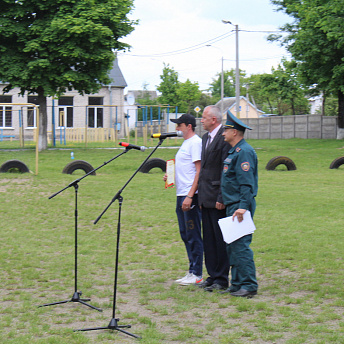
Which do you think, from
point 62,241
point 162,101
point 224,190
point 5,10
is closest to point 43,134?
point 5,10

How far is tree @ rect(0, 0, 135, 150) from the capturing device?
27.2 metres

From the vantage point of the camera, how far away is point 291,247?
8.85 meters

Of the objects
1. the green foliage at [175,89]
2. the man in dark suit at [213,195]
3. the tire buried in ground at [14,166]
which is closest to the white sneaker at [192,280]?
the man in dark suit at [213,195]

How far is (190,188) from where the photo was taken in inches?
269

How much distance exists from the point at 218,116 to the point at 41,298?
9.40 ft

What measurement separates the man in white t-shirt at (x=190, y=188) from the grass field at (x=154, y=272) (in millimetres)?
321

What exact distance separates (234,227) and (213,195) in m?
0.53

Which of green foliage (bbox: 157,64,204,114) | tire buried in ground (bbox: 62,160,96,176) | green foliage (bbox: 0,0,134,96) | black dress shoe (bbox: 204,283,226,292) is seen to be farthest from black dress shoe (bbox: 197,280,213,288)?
green foliage (bbox: 157,64,204,114)

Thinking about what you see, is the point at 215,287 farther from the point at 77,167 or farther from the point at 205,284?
the point at 77,167

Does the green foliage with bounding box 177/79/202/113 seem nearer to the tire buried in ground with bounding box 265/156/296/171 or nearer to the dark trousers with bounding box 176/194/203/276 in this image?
the tire buried in ground with bounding box 265/156/296/171

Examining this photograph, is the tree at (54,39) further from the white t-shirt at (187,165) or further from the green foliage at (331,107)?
the green foliage at (331,107)

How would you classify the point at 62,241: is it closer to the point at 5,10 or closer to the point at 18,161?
the point at 18,161

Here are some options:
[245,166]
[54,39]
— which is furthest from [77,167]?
[245,166]

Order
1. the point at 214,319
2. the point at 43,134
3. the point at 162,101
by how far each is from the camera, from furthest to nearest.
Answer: the point at 162,101
the point at 43,134
the point at 214,319
